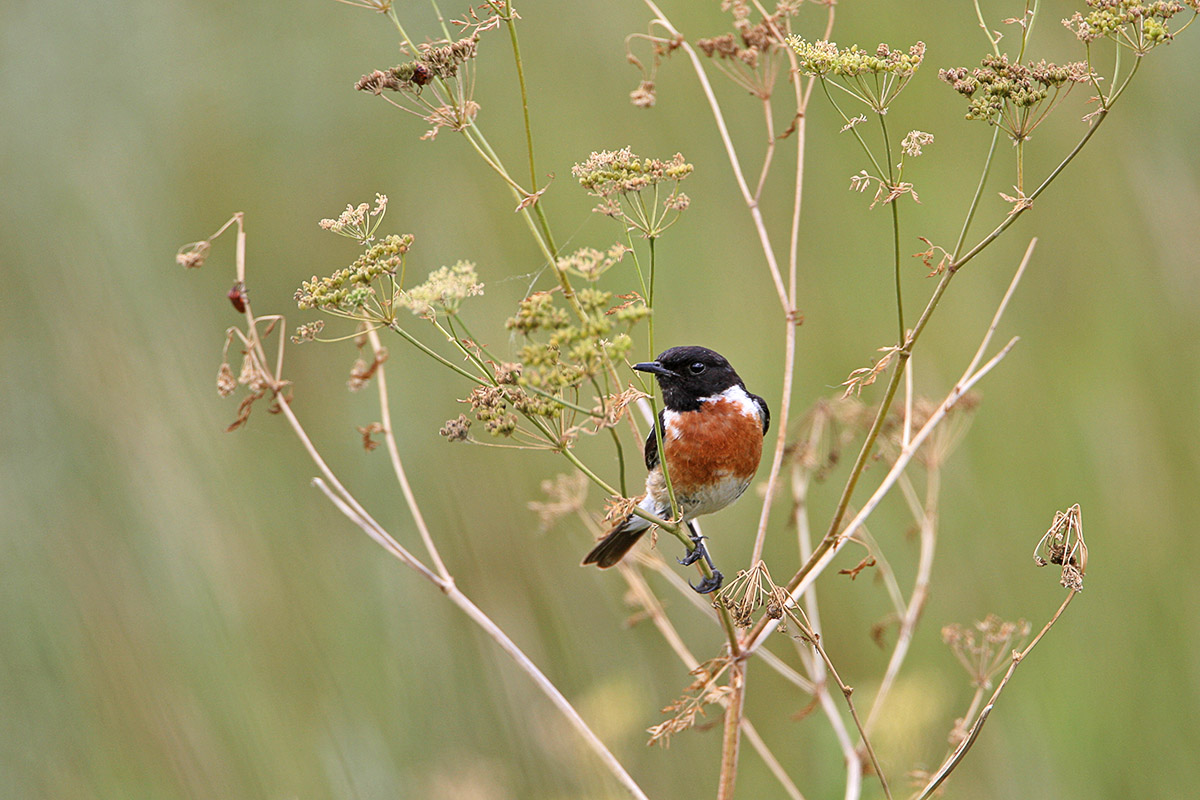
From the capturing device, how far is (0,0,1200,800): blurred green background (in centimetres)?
371

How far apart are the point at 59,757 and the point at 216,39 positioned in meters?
3.58

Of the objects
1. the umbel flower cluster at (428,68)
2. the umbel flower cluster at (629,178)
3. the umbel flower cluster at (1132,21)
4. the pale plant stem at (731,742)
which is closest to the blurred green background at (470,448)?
the pale plant stem at (731,742)

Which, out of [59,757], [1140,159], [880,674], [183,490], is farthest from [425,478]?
[1140,159]

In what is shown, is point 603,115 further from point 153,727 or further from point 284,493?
point 153,727

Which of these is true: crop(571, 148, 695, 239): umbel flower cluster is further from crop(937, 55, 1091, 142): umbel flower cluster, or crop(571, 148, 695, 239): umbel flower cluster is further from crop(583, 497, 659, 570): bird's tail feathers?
crop(583, 497, 659, 570): bird's tail feathers

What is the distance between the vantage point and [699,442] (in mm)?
3674

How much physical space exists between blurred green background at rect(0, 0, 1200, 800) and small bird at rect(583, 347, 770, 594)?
246 mm

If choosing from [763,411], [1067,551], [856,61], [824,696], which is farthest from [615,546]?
[856,61]

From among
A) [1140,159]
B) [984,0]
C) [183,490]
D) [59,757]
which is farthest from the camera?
[984,0]

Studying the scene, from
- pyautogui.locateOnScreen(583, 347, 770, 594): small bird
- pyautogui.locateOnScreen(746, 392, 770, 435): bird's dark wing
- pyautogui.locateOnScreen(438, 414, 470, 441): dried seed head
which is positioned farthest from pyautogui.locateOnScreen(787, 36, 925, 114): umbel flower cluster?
pyautogui.locateOnScreen(746, 392, 770, 435): bird's dark wing

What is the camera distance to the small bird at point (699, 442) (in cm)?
363

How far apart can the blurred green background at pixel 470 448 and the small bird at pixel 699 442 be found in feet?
0.81

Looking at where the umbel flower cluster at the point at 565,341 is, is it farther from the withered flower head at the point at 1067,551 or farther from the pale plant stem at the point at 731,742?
the withered flower head at the point at 1067,551

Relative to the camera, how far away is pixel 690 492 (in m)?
3.64
